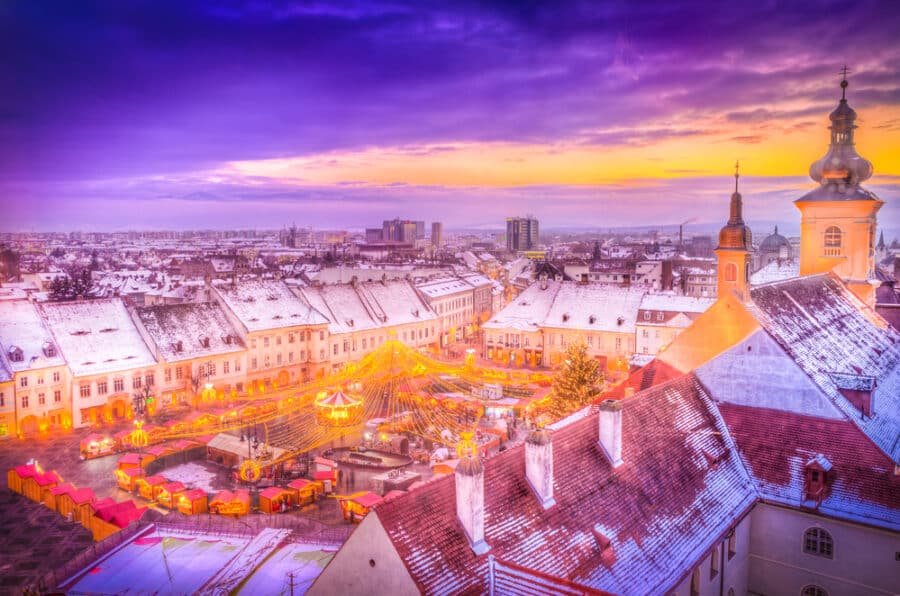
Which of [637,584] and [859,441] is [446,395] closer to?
[859,441]

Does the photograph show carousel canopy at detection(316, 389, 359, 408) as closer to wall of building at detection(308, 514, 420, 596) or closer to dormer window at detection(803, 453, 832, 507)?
dormer window at detection(803, 453, 832, 507)

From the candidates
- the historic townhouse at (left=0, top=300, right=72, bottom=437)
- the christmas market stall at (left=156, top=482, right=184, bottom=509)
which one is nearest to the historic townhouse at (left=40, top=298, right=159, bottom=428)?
the historic townhouse at (left=0, top=300, right=72, bottom=437)

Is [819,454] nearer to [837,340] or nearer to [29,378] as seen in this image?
[837,340]

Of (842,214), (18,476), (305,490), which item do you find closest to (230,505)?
(305,490)

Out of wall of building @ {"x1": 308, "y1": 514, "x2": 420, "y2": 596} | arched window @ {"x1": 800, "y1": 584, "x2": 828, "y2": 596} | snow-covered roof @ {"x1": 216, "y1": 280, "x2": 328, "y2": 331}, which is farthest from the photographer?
snow-covered roof @ {"x1": 216, "y1": 280, "x2": 328, "y2": 331}

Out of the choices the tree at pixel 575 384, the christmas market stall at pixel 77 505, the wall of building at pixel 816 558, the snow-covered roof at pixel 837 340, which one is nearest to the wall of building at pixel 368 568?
the wall of building at pixel 816 558

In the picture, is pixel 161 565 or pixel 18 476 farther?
pixel 18 476
